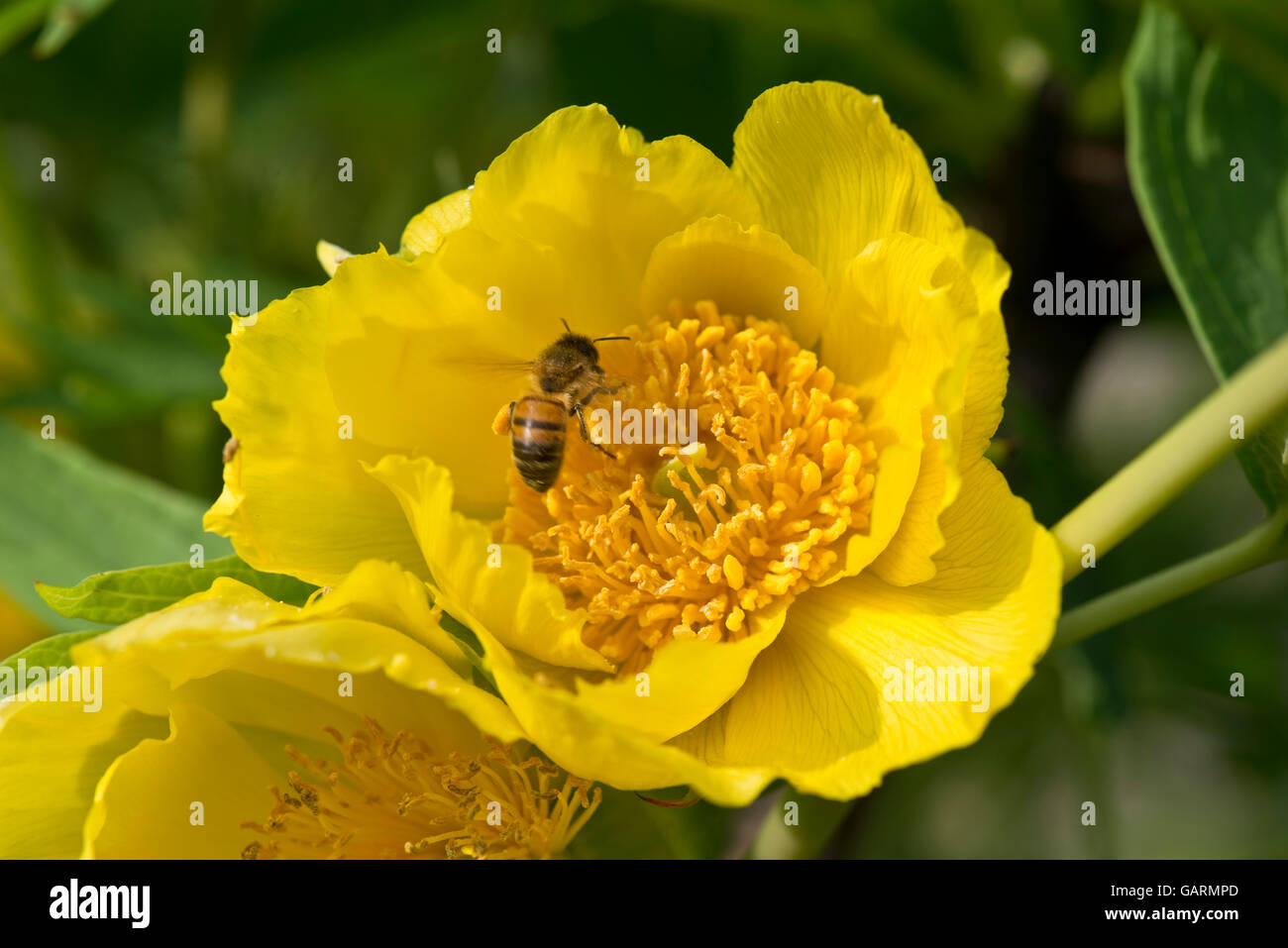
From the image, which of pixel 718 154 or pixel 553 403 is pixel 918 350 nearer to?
pixel 553 403

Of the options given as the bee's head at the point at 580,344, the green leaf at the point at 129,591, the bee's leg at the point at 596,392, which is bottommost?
the green leaf at the point at 129,591

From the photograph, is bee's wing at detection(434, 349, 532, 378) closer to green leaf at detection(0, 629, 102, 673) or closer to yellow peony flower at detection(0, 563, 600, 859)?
yellow peony flower at detection(0, 563, 600, 859)

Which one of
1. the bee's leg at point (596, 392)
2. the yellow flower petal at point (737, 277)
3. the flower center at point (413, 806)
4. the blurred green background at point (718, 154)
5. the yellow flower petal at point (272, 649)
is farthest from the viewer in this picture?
the blurred green background at point (718, 154)

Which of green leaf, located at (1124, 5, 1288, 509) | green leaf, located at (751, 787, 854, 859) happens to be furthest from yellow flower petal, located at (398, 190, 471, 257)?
green leaf, located at (1124, 5, 1288, 509)

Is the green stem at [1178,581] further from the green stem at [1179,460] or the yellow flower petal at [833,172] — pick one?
the yellow flower petal at [833,172]

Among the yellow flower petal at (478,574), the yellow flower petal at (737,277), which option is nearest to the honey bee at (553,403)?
the yellow flower petal at (737,277)

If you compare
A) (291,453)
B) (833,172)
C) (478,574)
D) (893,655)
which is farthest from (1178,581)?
(291,453)
